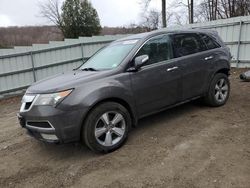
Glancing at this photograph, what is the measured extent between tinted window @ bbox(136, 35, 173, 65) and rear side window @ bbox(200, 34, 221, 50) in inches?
41.3

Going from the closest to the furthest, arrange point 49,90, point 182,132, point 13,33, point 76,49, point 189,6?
1. point 49,90
2. point 182,132
3. point 76,49
4. point 189,6
5. point 13,33

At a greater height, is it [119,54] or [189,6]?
[189,6]

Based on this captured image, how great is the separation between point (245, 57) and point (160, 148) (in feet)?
29.3

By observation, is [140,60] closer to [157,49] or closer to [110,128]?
[157,49]

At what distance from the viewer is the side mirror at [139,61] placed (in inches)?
182

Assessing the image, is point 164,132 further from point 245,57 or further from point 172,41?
point 245,57

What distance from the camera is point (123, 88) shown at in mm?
4535

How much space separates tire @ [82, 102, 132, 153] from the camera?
4.18m

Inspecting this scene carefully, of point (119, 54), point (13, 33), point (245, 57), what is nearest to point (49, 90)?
point (119, 54)

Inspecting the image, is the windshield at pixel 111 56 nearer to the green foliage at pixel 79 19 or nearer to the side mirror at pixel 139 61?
the side mirror at pixel 139 61

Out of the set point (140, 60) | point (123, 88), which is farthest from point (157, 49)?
point (123, 88)

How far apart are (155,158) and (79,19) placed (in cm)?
2883

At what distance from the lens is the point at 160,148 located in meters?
4.40

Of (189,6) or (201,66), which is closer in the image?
(201,66)
